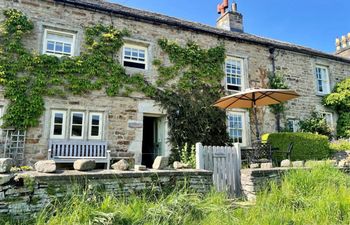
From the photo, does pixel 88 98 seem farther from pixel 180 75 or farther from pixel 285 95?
pixel 285 95

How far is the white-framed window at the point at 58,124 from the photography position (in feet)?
31.6

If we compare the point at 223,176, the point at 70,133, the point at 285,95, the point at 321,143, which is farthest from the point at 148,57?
the point at 321,143

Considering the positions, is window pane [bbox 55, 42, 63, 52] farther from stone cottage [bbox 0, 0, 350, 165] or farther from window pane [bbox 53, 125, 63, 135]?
window pane [bbox 53, 125, 63, 135]

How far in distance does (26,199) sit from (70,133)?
6094mm

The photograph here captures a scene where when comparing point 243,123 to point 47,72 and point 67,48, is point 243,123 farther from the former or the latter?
point 47,72

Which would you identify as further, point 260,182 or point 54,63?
point 54,63

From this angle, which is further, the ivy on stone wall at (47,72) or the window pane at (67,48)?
the window pane at (67,48)

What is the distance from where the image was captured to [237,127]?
1292 cm

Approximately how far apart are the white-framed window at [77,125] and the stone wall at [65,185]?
18.6ft

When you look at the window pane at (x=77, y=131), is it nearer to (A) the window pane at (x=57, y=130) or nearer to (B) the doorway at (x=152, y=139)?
(A) the window pane at (x=57, y=130)

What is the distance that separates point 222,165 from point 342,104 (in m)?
12.0

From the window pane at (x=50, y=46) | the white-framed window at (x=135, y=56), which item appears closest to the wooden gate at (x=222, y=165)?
the white-framed window at (x=135, y=56)

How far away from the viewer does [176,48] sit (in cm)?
1219

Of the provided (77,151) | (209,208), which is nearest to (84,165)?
(209,208)
